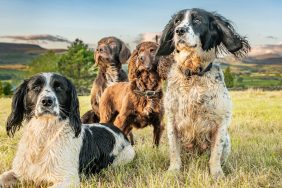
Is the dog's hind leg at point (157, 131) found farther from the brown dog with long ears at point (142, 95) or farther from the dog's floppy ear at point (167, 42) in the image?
the dog's floppy ear at point (167, 42)

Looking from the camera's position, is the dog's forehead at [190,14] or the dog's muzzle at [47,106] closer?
the dog's muzzle at [47,106]

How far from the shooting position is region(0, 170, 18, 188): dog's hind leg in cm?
551

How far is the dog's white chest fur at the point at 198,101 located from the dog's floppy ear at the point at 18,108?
1.71m

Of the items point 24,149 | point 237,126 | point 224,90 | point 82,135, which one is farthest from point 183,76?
point 237,126

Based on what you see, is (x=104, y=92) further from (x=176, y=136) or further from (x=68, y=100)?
(x=68, y=100)

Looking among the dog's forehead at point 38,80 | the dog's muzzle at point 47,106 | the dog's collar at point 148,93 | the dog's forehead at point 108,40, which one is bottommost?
the dog's collar at point 148,93

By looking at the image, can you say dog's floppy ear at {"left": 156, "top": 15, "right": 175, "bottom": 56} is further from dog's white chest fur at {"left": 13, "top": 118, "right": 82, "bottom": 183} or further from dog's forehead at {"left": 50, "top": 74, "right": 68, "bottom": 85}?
dog's white chest fur at {"left": 13, "top": 118, "right": 82, "bottom": 183}

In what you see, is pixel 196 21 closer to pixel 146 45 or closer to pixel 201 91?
pixel 201 91

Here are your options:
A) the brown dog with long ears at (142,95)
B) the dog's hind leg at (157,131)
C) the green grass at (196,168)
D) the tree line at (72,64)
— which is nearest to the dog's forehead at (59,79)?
the green grass at (196,168)

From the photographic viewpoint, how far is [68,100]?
551 cm

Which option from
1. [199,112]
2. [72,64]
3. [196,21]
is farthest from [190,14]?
[72,64]

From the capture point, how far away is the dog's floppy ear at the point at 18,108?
5.60m

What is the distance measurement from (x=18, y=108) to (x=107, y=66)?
136 inches

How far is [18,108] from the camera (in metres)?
5.68
